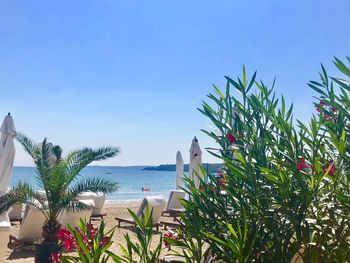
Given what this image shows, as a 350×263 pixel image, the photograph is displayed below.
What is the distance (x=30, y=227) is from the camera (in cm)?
704

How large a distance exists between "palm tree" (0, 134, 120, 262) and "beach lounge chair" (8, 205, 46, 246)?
0.45 meters

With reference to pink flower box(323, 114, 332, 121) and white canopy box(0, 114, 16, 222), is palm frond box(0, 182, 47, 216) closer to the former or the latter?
white canopy box(0, 114, 16, 222)

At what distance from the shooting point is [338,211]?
97.8 inches

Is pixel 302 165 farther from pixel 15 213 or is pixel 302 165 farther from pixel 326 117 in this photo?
pixel 15 213

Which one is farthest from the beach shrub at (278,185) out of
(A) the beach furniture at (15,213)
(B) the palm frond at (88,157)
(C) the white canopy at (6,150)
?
(A) the beach furniture at (15,213)

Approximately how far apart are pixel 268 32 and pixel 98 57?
A: 4767 millimetres

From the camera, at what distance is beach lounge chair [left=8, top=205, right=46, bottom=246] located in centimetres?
695

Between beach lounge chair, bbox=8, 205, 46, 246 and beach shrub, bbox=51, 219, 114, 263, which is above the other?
beach shrub, bbox=51, 219, 114, 263

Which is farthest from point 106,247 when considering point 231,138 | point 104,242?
point 231,138

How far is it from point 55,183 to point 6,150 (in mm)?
2185

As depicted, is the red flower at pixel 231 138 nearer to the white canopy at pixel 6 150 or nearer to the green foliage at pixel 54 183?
the green foliage at pixel 54 183

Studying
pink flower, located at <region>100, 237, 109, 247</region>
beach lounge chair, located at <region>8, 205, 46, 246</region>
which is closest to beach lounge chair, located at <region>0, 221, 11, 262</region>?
beach lounge chair, located at <region>8, 205, 46, 246</region>

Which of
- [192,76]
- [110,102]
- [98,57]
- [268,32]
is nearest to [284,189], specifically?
Answer: [268,32]

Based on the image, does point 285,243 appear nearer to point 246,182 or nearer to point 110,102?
point 246,182
